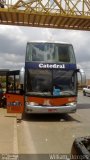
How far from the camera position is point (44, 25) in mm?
25891

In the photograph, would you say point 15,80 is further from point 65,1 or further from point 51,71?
point 65,1

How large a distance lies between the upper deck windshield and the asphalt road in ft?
9.40

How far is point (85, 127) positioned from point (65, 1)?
11.5 m

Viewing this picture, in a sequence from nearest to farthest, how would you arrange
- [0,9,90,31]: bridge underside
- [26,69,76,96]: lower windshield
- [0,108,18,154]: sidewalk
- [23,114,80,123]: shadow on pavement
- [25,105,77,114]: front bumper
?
[0,108,18,154]: sidewalk, [25,105,77,114]: front bumper, [26,69,76,96]: lower windshield, [23,114,80,123]: shadow on pavement, [0,9,90,31]: bridge underside

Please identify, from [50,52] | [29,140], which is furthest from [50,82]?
[29,140]

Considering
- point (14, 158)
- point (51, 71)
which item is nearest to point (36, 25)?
point (51, 71)

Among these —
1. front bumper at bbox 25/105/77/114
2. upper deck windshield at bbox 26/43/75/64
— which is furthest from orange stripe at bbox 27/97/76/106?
upper deck windshield at bbox 26/43/75/64

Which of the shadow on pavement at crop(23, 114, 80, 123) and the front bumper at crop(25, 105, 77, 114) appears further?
the shadow on pavement at crop(23, 114, 80, 123)

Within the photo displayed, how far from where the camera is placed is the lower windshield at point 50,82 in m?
18.6

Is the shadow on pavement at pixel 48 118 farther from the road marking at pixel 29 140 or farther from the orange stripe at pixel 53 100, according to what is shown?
the road marking at pixel 29 140

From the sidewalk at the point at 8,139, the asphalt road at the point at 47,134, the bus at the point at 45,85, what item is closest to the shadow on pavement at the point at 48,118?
the asphalt road at the point at 47,134

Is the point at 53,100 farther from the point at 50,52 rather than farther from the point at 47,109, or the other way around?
the point at 50,52

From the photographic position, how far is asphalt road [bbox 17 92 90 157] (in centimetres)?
1103

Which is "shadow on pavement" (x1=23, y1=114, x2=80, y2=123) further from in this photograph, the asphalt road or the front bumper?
the front bumper
